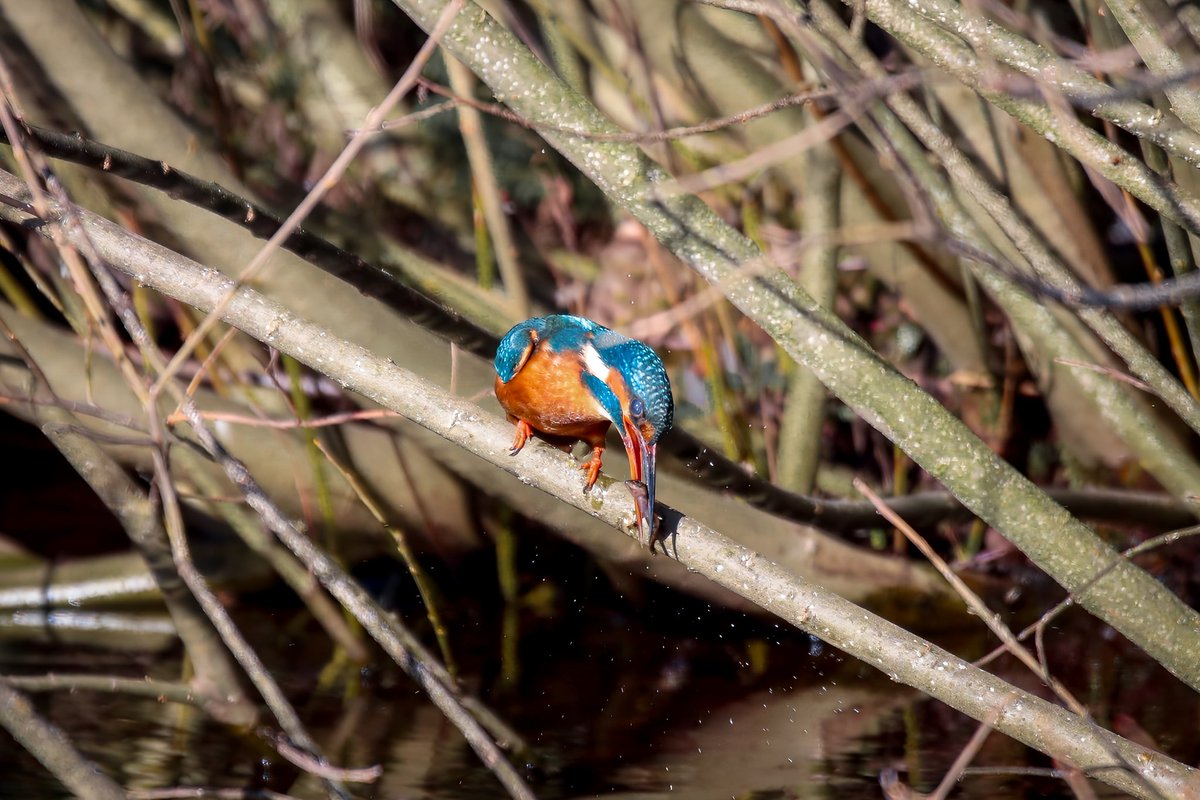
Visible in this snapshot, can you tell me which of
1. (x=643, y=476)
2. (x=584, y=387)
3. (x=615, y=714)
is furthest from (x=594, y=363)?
(x=615, y=714)

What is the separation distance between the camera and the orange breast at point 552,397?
244 cm

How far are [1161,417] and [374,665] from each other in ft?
9.22

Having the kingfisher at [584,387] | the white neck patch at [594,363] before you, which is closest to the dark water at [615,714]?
the kingfisher at [584,387]

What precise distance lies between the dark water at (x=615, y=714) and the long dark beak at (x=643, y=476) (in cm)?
91

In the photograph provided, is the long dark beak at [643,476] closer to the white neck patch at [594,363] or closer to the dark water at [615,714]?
the white neck patch at [594,363]

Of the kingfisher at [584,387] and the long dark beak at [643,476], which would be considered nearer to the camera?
the long dark beak at [643,476]

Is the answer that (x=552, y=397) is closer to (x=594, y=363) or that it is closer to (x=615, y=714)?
(x=594, y=363)

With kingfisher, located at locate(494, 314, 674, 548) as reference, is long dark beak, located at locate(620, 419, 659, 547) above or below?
below

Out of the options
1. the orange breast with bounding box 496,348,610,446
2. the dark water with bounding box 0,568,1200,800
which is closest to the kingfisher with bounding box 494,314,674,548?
the orange breast with bounding box 496,348,610,446

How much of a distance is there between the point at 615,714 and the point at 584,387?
49.5 inches

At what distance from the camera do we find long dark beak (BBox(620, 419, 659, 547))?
1.97 m

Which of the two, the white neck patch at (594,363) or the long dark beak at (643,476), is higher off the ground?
the white neck patch at (594,363)

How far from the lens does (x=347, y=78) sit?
4707 mm

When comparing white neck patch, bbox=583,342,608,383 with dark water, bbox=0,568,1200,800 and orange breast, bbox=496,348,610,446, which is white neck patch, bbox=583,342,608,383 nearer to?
orange breast, bbox=496,348,610,446
